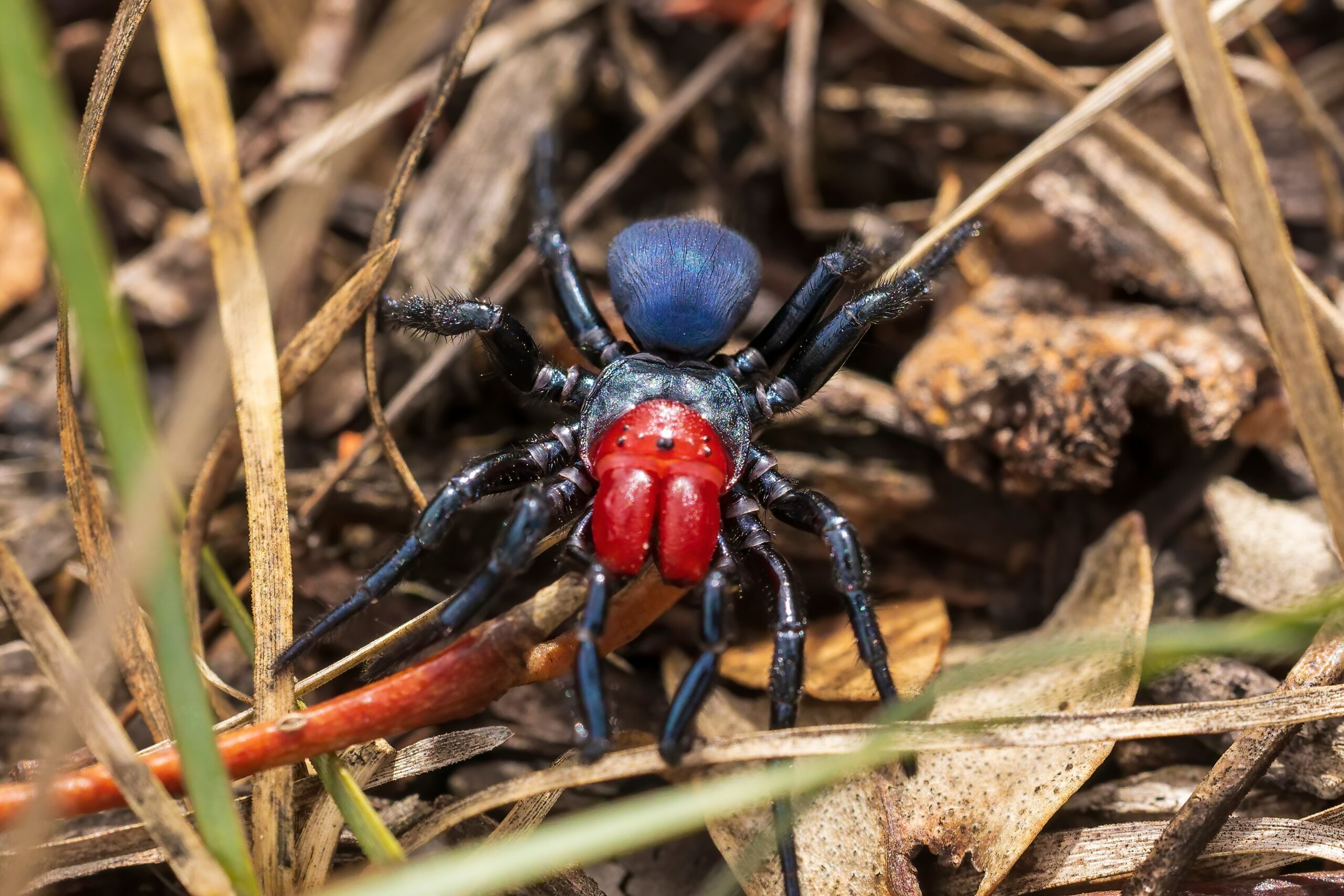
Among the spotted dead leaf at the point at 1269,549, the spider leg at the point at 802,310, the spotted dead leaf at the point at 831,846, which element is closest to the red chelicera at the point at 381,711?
the spotted dead leaf at the point at 831,846

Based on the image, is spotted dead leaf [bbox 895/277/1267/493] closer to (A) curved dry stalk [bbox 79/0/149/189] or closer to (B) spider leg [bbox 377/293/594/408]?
(B) spider leg [bbox 377/293/594/408]

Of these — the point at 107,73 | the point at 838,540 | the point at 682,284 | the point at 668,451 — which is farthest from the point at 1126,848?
the point at 107,73

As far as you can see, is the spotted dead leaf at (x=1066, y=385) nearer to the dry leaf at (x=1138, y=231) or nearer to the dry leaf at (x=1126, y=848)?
the dry leaf at (x=1138, y=231)

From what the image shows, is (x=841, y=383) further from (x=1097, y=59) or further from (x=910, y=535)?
(x=1097, y=59)

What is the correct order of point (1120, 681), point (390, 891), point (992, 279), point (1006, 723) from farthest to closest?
point (992, 279) < point (1120, 681) < point (1006, 723) < point (390, 891)

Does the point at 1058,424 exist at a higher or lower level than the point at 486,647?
higher

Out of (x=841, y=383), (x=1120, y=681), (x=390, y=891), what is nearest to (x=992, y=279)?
(x=841, y=383)
